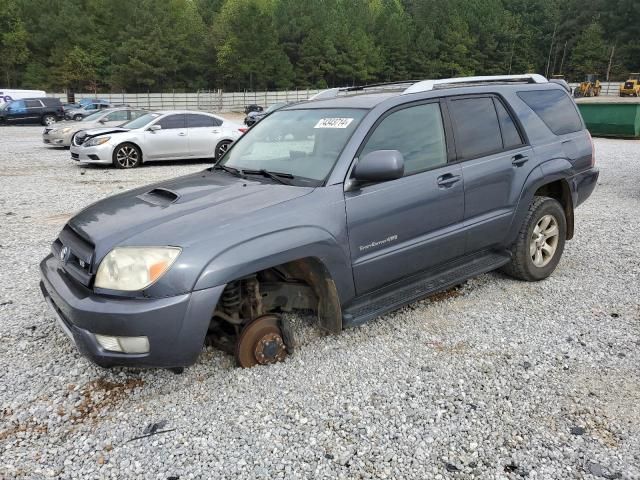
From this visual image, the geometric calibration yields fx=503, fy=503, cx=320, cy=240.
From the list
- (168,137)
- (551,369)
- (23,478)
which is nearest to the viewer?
(23,478)

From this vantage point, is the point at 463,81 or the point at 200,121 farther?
the point at 200,121

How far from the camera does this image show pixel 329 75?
74750 millimetres

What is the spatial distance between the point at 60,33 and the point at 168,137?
204 ft

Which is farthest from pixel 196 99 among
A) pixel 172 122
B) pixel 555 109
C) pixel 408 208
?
pixel 408 208

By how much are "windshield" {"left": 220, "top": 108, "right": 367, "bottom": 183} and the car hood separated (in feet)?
0.82

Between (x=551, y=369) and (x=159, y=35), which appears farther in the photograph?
(x=159, y=35)

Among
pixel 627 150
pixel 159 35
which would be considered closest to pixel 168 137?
pixel 627 150

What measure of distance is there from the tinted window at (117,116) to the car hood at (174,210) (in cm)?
1353

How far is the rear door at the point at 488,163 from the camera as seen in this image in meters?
3.88

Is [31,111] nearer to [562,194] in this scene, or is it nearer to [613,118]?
[613,118]

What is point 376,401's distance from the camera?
2.86m

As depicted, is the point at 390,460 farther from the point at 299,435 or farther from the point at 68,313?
the point at 68,313

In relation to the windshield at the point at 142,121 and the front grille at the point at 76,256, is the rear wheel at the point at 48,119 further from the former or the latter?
the front grille at the point at 76,256

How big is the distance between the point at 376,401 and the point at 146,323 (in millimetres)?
1335
